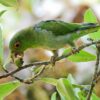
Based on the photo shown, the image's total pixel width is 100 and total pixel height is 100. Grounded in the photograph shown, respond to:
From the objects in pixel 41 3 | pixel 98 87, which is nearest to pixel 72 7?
pixel 41 3

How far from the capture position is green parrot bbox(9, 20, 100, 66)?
1.11 m

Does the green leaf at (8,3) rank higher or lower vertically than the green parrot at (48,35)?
higher

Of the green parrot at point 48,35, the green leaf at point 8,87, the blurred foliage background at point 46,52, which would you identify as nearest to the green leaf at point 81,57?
the green parrot at point 48,35

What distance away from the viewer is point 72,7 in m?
3.34

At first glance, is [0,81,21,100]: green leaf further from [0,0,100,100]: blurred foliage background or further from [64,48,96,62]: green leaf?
[0,0,100,100]: blurred foliage background

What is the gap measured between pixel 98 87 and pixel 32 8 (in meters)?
0.87

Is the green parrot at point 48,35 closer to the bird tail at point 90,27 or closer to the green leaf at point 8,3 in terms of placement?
the bird tail at point 90,27

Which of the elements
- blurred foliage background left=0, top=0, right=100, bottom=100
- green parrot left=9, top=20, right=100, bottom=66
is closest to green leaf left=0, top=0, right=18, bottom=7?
green parrot left=9, top=20, right=100, bottom=66

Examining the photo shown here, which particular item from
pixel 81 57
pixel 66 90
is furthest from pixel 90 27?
pixel 66 90

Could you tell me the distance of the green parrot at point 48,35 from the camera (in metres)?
1.11

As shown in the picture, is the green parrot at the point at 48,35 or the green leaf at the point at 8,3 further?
the green parrot at the point at 48,35

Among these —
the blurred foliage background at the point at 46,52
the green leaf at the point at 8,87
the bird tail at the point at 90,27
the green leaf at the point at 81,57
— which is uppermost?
the bird tail at the point at 90,27

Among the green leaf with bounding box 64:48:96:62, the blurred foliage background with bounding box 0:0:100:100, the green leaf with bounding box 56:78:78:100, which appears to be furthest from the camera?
the blurred foliage background with bounding box 0:0:100:100

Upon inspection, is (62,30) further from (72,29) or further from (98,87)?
(98,87)
